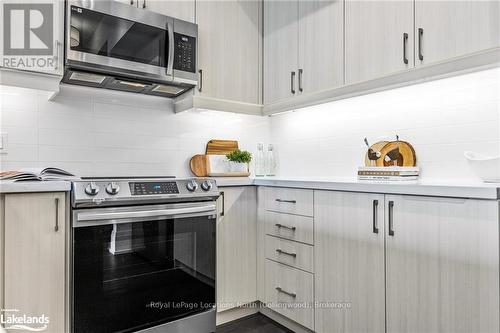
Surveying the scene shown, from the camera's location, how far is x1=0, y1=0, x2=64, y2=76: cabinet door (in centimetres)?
182

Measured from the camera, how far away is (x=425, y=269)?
1525mm

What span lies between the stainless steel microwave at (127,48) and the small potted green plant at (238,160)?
61cm

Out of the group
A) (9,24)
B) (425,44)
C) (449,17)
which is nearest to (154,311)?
(9,24)

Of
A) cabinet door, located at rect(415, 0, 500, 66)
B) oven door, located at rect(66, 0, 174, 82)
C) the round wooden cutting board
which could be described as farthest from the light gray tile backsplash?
oven door, located at rect(66, 0, 174, 82)

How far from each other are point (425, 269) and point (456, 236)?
0.67 ft

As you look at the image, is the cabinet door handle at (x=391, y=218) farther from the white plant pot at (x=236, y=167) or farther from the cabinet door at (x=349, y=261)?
the white plant pot at (x=236, y=167)

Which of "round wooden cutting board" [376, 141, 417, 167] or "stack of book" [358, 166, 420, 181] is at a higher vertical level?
"round wooden cutting board" [376, 141, 417, 167]

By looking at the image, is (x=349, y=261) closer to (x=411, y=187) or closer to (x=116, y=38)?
(x=411, y=187)

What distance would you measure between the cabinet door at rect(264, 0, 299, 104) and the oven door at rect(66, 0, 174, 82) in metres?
0.84

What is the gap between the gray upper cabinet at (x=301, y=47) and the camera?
228cm

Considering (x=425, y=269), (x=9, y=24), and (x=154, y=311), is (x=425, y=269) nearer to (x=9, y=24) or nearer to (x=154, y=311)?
(x=154, y=311)

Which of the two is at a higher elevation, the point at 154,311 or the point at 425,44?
the point at 425,44

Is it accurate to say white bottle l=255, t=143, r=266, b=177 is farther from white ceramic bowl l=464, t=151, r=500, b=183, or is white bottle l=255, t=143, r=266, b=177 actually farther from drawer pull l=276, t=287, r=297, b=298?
white ceramic bowl l=464, t=151, r=500, b=183

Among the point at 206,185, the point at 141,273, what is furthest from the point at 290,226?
the point at 141,273
